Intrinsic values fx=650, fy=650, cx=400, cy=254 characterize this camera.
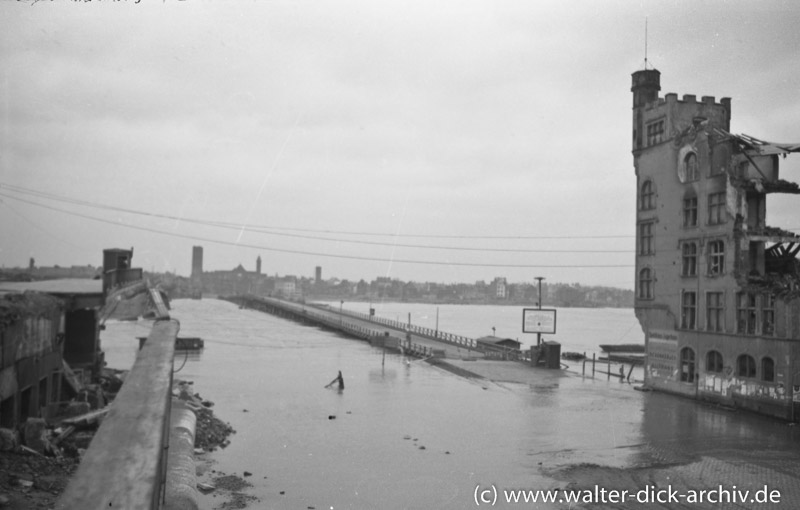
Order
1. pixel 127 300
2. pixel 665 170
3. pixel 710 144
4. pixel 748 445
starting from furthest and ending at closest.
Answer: pixel 665 170
pixel 710 144
pixel 127 300
pixel 748 445

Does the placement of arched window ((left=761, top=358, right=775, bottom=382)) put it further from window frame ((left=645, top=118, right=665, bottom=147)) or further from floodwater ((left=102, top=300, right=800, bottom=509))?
window frame ((left=645, top=118, right=665, bottom=147))

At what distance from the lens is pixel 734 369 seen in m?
28.7

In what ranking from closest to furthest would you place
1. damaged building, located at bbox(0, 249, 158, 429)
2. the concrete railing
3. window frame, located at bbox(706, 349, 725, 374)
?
the concrete railing < damaged building, located at bbox(0, 249, 158, 429) < window frame, located at bbox(706, 349, 725, 374)

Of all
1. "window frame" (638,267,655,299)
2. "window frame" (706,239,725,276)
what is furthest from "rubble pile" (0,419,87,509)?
"window frame" (638,267,655,299)

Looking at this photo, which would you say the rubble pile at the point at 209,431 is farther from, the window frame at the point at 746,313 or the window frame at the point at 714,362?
the window frame at the point at 746,313

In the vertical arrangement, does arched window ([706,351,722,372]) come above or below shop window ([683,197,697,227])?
below

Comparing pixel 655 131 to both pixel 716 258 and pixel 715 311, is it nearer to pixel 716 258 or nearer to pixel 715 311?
pixel 716 258

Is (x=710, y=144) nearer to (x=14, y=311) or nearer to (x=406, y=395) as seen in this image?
(x=406, y=395)

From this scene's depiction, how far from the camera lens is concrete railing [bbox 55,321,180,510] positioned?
213 centimetres

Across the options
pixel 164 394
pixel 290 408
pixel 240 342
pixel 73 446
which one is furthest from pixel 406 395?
pixel 240 342

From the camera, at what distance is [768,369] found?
26.8 metres

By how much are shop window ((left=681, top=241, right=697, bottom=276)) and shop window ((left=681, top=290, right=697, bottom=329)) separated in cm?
99

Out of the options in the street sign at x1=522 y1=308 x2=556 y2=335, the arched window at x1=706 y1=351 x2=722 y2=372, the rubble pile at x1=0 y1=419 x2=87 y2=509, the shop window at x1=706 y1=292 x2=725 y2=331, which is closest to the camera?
the rubble pile at x1=0 y1=419 x2=87 y2=509

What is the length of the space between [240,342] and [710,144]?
205 feet
